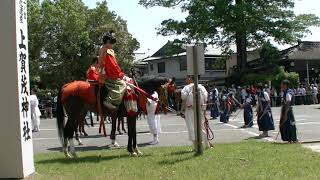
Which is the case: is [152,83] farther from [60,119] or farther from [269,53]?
[269,53]

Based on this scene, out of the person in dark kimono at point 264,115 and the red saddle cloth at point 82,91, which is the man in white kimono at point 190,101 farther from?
the person in dark kimono at point 264,115

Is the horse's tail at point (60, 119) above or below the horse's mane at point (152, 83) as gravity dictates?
below

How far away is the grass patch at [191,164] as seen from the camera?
9.91 meters

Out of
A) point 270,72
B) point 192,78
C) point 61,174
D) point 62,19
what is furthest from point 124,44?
point 61,174

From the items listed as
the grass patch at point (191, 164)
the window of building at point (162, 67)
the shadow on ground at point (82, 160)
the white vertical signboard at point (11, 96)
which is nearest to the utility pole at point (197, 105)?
the grass patch at point (191, 164)

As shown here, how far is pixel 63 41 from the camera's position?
49906 millimetres

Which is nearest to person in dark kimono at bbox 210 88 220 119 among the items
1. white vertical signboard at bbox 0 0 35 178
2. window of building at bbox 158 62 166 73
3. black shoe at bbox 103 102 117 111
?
black shoe at bbox 103 102 117 111

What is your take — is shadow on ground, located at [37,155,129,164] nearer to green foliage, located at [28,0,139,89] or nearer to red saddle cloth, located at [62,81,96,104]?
red saddle cloth, located at [62,81,96,104]

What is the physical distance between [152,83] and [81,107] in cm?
186

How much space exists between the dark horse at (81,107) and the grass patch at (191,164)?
50 centimetres

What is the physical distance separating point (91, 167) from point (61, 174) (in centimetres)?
106

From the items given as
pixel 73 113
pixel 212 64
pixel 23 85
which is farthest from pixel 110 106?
pixel 212 64

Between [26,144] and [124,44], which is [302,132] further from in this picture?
[124,44]

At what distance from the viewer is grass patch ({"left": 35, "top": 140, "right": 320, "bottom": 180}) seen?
991 centimetres
